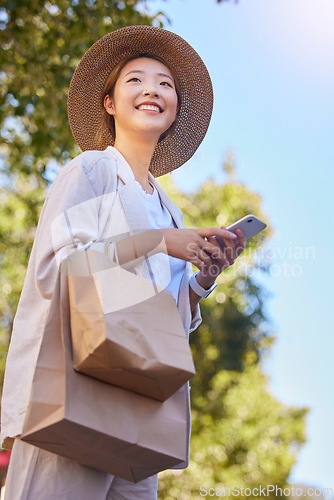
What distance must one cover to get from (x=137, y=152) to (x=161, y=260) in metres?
0.41

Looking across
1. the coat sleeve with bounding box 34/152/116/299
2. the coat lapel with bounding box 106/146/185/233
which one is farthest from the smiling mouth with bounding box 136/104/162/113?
the coat sleeve with bounding box 34/152/116/299

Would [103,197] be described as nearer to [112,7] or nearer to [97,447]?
[97,447]

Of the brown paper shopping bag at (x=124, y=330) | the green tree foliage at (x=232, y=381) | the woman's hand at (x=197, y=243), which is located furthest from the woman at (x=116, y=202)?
the green tree foliage at (x=232, y=381)

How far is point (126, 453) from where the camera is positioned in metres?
1.19

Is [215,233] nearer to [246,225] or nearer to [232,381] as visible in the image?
[246,225]

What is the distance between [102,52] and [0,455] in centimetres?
698

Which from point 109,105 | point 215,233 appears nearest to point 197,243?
point 215,233

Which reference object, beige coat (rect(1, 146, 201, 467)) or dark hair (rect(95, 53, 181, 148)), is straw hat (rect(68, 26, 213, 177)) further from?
beige coat (rect(1, 146, 201, 467))

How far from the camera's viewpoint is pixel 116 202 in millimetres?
1555

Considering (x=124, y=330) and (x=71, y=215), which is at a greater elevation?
(x=71, y=215)

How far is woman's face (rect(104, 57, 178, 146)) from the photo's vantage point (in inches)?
70.9

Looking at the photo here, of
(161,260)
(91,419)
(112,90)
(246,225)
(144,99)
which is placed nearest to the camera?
(91,419)

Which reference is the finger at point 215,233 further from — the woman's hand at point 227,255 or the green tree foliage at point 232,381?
the green tree foliage at point 232,381

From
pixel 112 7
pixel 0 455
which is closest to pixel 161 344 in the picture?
pixel 112 7
